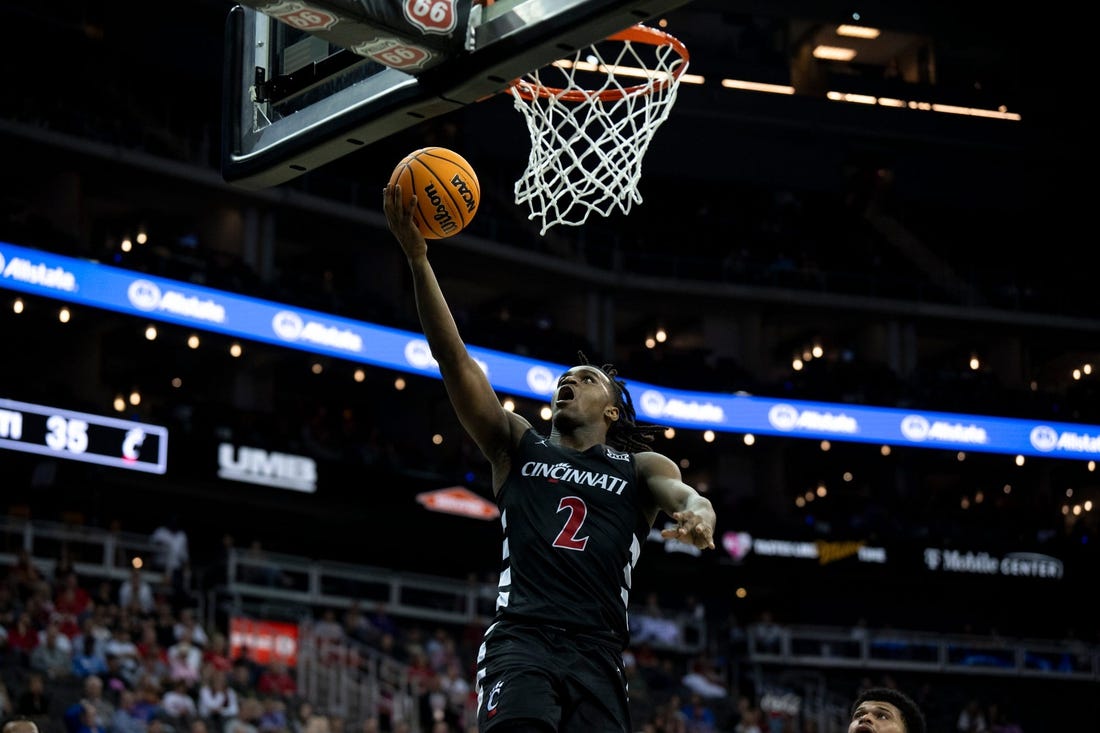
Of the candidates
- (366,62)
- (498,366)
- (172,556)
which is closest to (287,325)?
(498,366)

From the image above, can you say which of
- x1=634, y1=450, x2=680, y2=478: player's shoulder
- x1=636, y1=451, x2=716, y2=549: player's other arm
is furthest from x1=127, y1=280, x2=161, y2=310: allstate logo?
x1=634, y1=450, x2=680, y2=478: player's shoulder

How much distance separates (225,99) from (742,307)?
31564mm

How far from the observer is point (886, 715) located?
525 cm

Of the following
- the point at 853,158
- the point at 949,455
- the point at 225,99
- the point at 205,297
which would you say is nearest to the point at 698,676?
the point at 205,297

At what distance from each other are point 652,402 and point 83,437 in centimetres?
1272

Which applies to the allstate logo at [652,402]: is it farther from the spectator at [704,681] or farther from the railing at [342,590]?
the railing at [342,590]

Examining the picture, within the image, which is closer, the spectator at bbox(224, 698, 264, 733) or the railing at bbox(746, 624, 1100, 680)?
the spectator at bbox(224, 698, 264, 733)

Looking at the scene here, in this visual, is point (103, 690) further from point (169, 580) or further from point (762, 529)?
point (762, 529)

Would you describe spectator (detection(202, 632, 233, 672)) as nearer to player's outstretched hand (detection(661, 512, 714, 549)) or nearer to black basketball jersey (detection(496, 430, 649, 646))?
black basketball jersey (detection(496, 430, 649, 646))

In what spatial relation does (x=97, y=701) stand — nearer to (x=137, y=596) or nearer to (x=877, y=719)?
(x=137, y=596)

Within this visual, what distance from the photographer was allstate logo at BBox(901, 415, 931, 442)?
34.8 metres

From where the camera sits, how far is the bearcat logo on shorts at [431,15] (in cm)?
563

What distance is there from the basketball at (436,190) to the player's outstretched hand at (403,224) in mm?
31

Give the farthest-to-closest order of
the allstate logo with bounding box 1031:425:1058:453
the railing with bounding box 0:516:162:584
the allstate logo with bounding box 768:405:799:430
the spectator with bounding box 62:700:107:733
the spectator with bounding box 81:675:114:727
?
the allstate logo with bounding box 1031:425:1058:453, the allstate logo with bounding box 768:405:799:430, the railing with bounding box 0:516:162:584, the spectator with bounding box 81:675:114:727, the spectator with bounding box 62:700:107:733
